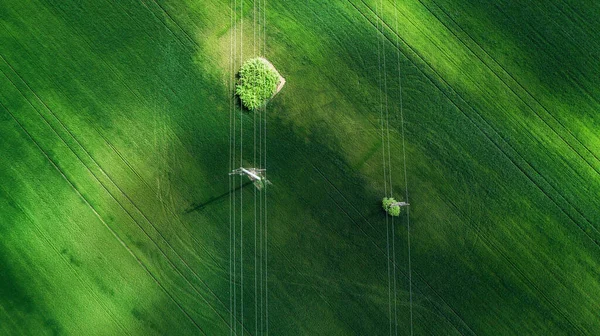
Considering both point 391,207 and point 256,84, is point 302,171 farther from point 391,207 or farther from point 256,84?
point 256,84

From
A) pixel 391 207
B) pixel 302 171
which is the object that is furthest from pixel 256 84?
pixel 391 207

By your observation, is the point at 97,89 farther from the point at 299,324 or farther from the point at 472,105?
the point at 472,105

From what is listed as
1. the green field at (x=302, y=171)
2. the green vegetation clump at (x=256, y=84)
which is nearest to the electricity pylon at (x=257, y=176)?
→ the green field at (x=302, y=171)

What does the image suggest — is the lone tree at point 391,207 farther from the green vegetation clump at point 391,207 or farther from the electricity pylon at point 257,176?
the electricity pylon at point 257,176

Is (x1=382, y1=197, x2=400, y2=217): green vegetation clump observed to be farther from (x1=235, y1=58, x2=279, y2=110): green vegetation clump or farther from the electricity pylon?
(x1=235, y1=58, x2=279, y2=110): green vegetation clump

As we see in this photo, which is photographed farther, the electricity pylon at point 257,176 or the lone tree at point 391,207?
the electricity pylon at point 257,176

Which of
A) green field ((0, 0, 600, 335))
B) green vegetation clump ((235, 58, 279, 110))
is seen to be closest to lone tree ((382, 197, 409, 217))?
green field ((0, 0, 600, 335))
